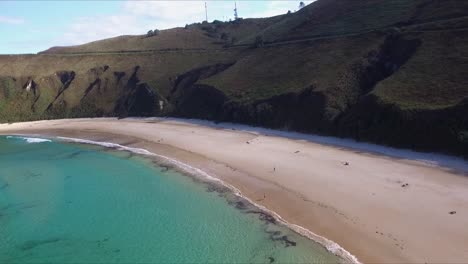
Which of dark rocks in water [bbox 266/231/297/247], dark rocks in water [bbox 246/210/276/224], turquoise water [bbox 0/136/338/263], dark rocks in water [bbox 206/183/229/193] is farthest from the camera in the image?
dark rocks in water [bbox 206/183/229/193]

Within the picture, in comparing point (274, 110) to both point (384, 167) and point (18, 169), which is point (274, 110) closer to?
point (384, 167)

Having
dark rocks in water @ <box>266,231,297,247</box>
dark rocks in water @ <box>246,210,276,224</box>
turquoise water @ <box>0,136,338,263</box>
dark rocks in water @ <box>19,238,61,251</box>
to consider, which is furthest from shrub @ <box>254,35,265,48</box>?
dark rocks in water @ <box>19,238,61,251</box>

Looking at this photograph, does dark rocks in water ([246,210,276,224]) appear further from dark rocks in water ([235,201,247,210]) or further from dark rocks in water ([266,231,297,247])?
dark rocks in water ([266,231,297,247])

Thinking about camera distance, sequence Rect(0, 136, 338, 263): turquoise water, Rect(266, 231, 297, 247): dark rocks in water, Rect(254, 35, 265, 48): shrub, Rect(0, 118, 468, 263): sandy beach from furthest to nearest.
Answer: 1. Rect(254, 35, 265, 48): shrub
2. Rect(266, 231, 297, 247): dark rocks in water
3. Rect(0, 136, 338, 263): turquoise water
4. Rect(0, 118, 468, 263): sandy beach

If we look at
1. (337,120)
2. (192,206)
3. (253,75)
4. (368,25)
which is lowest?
(192,206)

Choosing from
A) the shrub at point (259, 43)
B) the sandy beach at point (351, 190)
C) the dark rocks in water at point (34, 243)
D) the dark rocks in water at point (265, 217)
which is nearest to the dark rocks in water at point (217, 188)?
the sandy beach at point (351, 190)

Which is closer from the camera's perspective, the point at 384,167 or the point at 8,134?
the point at 384,167

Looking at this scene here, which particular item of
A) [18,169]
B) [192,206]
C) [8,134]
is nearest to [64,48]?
[8,134]
